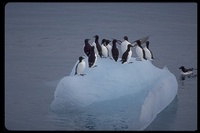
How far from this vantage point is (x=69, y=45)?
18.9 meters

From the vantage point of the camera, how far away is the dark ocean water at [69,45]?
12.2 m

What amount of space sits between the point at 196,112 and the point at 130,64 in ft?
6.55

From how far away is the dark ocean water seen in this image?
40.0 ft

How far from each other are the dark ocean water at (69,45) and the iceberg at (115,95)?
32 centimetres

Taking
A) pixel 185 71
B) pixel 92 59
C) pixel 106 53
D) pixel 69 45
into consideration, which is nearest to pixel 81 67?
pixel 92 59

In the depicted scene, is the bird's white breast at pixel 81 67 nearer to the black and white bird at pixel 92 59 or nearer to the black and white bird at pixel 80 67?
the black and white bird at pixel 80 67

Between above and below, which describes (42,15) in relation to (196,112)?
above

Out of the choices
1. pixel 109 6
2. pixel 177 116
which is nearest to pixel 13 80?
pixel 177 116

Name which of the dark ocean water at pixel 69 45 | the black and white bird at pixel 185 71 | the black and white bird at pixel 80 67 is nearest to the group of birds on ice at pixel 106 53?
the black and white bird at pixel 80 67

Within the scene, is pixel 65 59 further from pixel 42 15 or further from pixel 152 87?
pixel 42 15

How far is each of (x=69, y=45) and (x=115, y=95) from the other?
22.0ft

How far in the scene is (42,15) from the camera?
2402cm

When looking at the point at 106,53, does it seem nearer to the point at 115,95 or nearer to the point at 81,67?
the point at 81,67

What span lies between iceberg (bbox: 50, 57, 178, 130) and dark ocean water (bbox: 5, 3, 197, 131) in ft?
1.06
